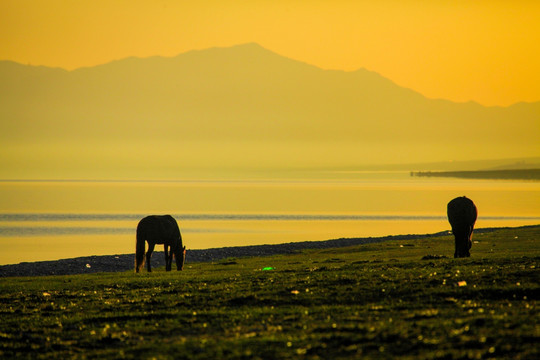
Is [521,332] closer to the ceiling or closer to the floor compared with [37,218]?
closer to the floor

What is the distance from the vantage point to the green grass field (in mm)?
18406

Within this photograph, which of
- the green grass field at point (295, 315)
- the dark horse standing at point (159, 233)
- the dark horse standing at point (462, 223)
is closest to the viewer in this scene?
the green grass field at point (295, 315)

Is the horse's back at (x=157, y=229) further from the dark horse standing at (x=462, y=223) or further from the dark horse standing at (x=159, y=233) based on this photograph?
the dark horse standing at (x=462, y=223)

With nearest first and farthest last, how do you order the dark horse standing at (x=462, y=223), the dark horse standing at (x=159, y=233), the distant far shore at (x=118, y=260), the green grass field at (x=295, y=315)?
the green grass field at (x=295, y=315)
the dark horse standing at (x=462, y=223)
the dark horse standing at (x=159, y=233)
the distant far shore at (x=118, y=260)

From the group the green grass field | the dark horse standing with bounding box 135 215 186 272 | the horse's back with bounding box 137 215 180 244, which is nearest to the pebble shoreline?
the dark horse standing with bounding box 135 215 186 272

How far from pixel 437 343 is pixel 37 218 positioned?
123 m

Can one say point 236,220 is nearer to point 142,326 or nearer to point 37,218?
point 37,218

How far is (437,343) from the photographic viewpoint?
18094 mm

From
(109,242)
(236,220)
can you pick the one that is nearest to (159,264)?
(109,242)

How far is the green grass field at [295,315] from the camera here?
1841 centimetres

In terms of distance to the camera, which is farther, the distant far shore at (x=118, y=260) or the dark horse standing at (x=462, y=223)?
the distant far shore at (x=118, y=260)

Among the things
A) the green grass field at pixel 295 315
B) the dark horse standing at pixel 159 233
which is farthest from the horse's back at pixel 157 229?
the green grass field at pixel 295 315

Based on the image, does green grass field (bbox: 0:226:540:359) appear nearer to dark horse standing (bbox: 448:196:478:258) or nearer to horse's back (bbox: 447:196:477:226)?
dark horse standing (bbox: 448:196:478:258)

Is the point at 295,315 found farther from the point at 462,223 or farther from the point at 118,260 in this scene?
the point at 118,260
